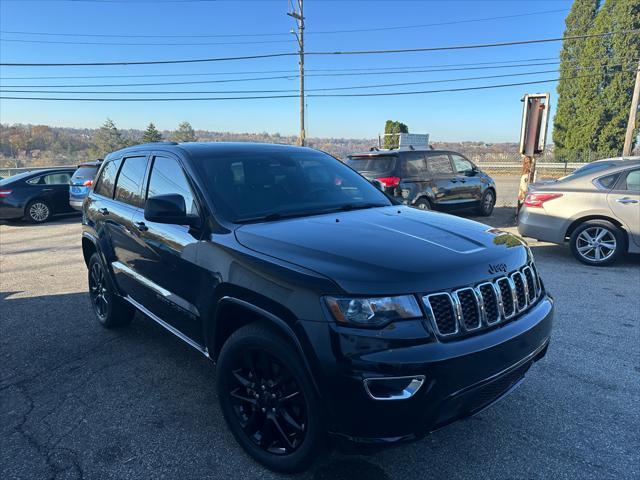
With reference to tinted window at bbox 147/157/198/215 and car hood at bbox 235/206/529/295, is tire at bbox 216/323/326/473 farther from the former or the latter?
tinted window at bbox 147/157/198/215

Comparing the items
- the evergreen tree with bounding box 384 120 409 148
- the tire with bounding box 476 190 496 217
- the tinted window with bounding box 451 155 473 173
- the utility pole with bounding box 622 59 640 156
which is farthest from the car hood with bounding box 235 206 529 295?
the evergreen tree with bounding box 384 120 409 148

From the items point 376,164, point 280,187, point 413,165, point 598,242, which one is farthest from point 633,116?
point 280,187

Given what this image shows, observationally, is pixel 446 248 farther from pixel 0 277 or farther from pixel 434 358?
pixel 0 277

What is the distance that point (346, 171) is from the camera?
3.89 metres

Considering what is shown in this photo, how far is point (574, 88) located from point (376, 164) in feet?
120

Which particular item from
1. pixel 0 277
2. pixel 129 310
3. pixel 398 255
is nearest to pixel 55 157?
pixel 0 277

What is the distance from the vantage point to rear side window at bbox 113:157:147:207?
Answer: 366 cm

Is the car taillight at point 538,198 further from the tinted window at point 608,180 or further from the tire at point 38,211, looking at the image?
the tire at point 38,211

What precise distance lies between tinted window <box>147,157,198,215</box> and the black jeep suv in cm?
2

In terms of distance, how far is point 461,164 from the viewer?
1086 cm

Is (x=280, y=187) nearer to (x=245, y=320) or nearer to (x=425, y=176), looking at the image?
(x=245, y=320)

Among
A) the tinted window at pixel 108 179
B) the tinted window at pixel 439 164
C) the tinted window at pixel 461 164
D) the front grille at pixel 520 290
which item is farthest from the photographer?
the tinted window at pixel 461 164

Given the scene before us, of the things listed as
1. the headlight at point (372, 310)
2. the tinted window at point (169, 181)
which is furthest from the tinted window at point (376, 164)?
the headlight at point (372, 310)

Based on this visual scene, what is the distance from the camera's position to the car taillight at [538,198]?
6873 mm
